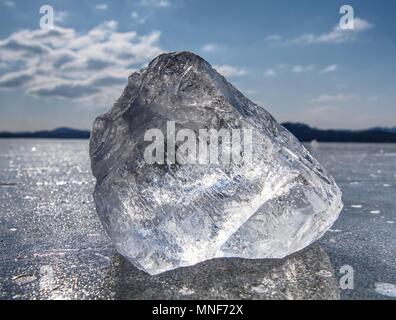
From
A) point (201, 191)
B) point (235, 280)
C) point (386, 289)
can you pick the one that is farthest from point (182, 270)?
point (386, 289)

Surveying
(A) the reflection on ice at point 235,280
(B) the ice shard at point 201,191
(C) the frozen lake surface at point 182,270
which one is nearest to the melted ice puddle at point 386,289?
(C) the frozen lake surface at point 182,270

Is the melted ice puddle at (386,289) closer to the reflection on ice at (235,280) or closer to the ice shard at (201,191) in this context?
the reflection on ice at (235,280)

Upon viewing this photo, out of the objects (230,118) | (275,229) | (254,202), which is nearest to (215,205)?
(254,202)

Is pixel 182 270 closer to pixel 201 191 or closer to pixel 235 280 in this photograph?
pixel 235 280

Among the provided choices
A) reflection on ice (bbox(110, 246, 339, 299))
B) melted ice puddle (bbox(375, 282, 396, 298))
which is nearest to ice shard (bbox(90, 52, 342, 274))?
reflection on ice (bbox(110, 246, 339, 299))
